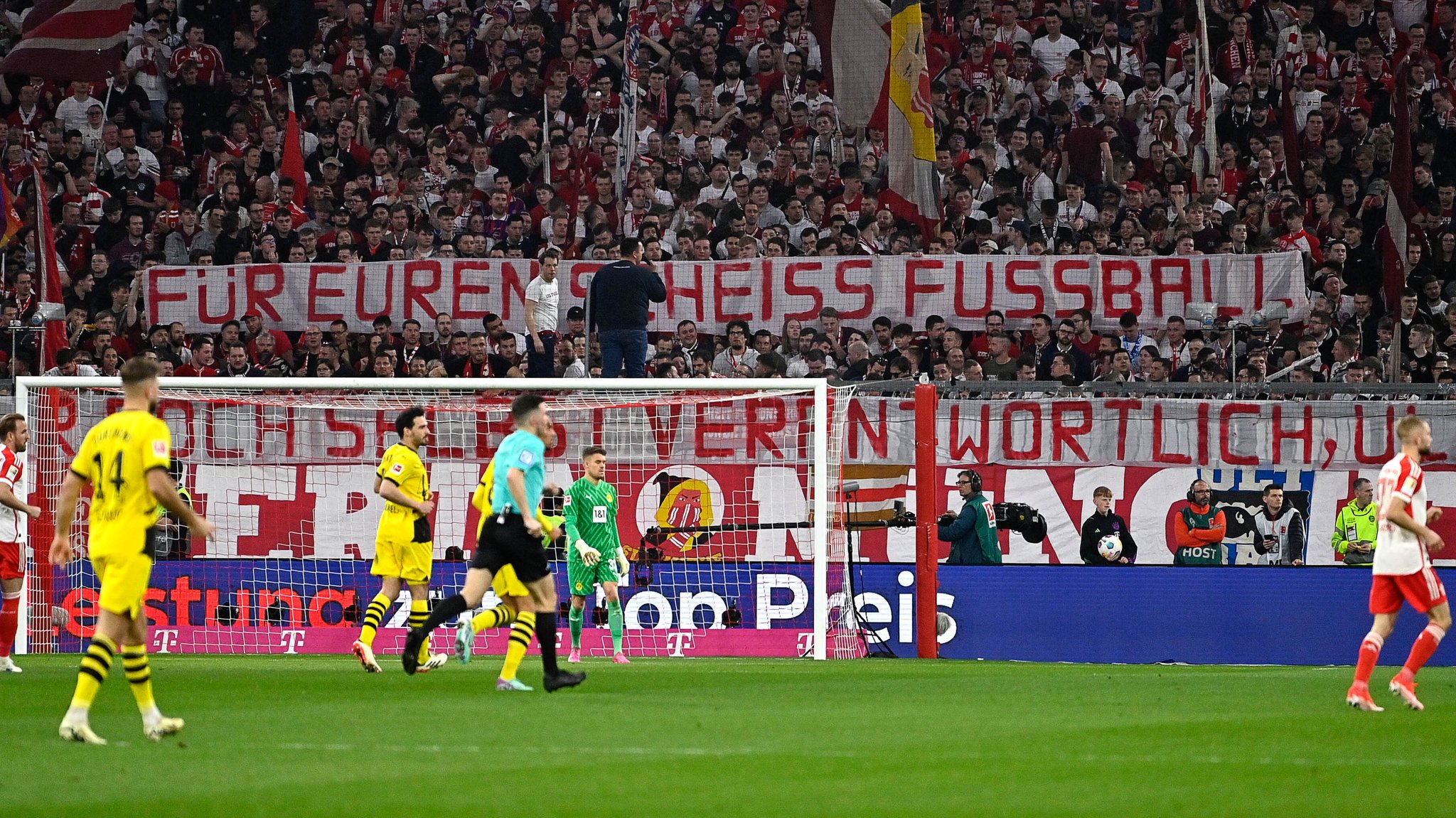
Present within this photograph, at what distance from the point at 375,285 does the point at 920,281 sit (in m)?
6.21

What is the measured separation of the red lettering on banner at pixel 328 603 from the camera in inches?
731

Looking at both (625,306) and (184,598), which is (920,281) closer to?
(625,306)

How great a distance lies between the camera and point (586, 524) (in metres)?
16.0

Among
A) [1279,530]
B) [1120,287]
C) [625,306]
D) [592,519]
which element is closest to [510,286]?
[625,306]

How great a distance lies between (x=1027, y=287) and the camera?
775 inches

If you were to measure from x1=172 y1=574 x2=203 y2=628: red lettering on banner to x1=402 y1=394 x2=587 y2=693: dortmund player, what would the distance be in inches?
296

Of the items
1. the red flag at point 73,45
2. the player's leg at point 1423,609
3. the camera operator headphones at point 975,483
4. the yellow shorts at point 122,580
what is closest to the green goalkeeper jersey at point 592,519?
the camera operator headphones at point 975,483

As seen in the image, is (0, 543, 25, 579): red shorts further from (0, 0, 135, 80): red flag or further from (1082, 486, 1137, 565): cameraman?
(0, 0, 135, 80): red flag

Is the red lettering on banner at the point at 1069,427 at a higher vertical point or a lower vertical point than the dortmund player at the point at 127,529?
higher

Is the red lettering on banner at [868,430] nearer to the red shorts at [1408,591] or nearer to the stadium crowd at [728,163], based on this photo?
the stadium crowd at [728,163]

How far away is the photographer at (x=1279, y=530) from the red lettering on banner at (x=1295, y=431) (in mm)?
651

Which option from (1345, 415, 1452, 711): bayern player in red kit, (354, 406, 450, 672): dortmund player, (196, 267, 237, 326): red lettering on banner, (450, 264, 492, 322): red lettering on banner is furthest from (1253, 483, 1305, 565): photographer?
(196, 267, 237, 326): red lettering on banner

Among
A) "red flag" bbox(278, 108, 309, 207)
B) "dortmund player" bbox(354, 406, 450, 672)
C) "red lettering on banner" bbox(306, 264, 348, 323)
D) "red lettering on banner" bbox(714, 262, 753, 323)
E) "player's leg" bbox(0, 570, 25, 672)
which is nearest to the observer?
"dortmund player" bbox(354, 406, 450, 672)

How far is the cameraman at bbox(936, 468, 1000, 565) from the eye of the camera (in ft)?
60.7
